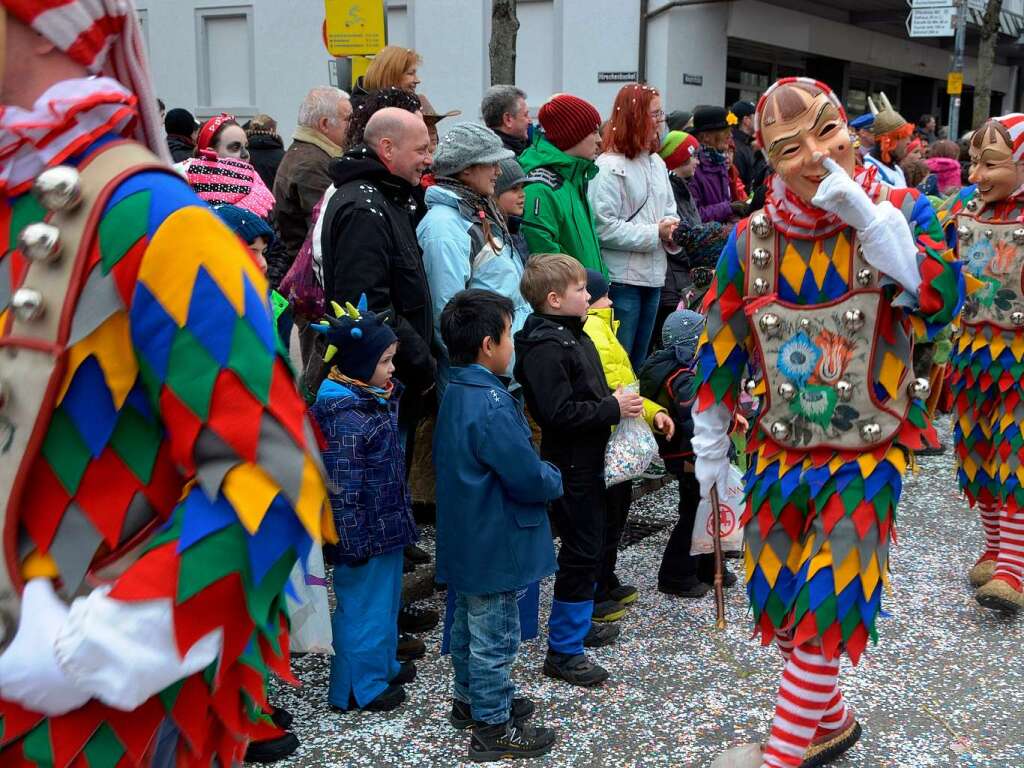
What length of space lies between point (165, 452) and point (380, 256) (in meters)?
2.77

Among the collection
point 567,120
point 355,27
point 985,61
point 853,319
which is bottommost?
point 853,319

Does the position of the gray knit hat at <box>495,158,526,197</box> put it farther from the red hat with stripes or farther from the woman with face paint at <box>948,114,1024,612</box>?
the red hat with stripes

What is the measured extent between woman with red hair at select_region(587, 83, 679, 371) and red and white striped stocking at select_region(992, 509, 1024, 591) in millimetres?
2210

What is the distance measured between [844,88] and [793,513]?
61.3 feet

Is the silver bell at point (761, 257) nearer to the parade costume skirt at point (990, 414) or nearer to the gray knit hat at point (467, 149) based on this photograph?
the gray knit hat at point (467, 149)

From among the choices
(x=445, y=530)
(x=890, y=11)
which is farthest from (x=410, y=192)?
(x=890, y=11)

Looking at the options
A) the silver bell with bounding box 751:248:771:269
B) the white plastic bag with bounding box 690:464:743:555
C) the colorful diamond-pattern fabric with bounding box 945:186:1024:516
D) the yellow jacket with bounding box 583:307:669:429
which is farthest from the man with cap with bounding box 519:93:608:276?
the silver bell with bounding box 751:248:771:269

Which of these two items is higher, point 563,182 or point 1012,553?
point 563,182

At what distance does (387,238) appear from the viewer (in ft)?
13.6

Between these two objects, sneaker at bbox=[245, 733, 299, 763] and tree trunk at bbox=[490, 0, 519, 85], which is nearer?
sneaker at bbox=[245, 733, 299, 763]

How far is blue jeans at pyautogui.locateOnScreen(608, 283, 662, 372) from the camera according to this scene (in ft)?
19.8

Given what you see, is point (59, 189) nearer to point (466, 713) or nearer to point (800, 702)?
point (800, 702)

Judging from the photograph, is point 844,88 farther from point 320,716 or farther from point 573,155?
point 320,716

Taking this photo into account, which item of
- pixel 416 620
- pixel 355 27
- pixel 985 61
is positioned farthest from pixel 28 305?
pixel 985 61
